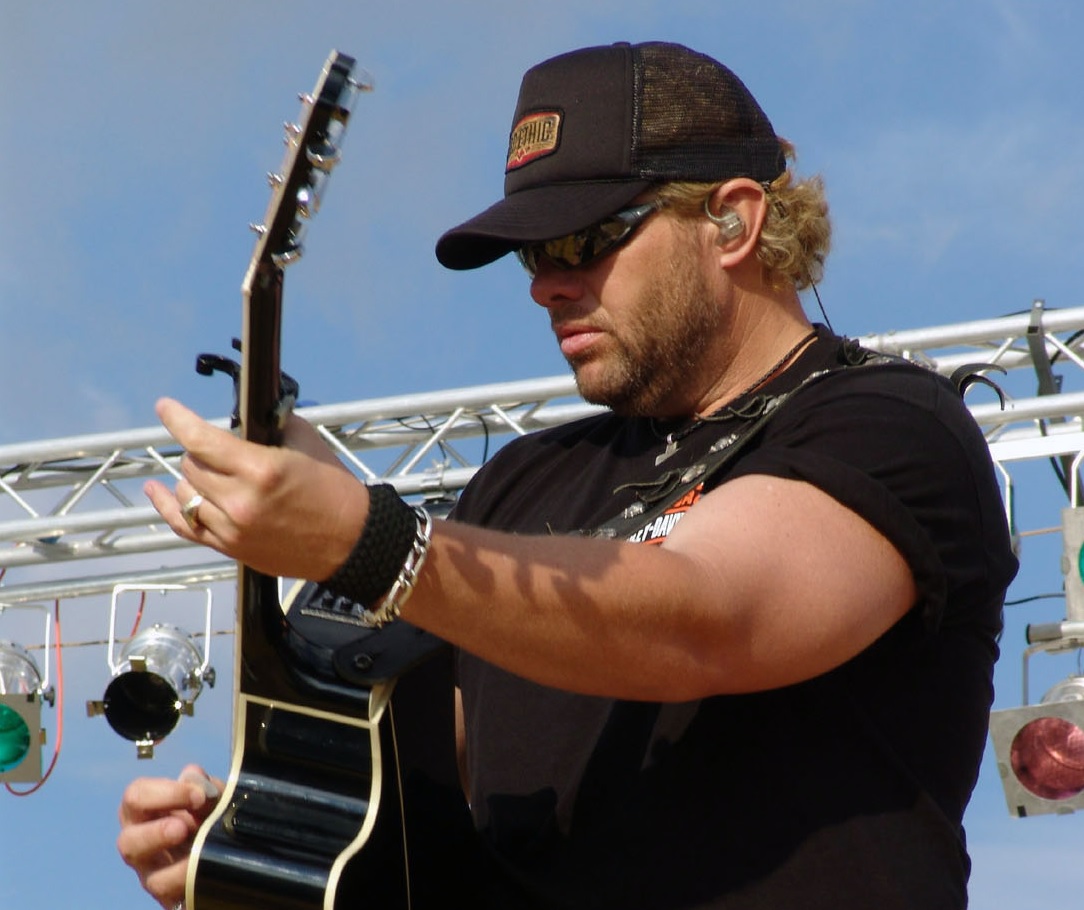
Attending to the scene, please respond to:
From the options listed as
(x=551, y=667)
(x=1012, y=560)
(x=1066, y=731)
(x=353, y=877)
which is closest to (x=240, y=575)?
(x=353, y=877)

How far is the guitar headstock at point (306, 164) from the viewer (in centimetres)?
181

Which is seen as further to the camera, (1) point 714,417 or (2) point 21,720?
(2) point 21,720

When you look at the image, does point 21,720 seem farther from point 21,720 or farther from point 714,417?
point 714,417

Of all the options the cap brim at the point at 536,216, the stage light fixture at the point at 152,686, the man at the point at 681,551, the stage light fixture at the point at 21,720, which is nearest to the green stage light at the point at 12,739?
the stage light fixture at the point at 21,720

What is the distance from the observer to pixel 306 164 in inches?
73.4

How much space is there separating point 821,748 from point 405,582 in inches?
26.7

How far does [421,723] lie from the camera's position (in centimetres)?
257

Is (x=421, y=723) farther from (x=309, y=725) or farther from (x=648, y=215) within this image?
(x=648, y=215)

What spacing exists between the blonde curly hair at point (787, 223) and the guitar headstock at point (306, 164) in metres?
0.88

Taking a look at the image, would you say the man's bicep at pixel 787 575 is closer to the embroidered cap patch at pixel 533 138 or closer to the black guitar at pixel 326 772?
the black guitar at pixel 326 772

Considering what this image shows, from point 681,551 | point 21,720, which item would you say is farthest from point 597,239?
point 21,720

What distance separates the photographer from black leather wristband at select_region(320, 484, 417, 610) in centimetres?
178

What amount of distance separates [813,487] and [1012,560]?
0.45 m

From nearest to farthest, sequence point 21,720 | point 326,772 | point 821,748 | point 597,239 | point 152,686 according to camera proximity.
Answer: point 821,748 → point 326,772 → point 597,239 → point 152,686 → point 21,720
